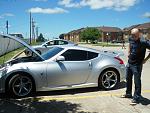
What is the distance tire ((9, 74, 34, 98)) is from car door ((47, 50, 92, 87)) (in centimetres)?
54

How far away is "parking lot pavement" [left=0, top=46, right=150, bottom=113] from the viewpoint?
22.1 ft

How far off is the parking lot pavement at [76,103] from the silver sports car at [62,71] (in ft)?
0.84

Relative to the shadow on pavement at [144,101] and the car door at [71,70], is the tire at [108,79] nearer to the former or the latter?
the car door at [71,70]

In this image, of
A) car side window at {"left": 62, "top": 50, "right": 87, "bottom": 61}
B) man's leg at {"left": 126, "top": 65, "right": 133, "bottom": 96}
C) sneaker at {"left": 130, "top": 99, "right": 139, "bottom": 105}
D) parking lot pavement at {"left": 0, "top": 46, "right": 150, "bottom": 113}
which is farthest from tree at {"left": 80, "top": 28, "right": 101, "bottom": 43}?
sneaker at {"left": 130, "top": 99, "right": 139, "bottom": 105}

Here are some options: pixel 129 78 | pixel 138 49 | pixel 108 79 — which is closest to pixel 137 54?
pixel 138 49

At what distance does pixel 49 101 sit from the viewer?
7.57 metres

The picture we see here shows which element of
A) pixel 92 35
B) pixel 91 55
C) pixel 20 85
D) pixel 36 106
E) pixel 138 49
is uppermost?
pixel 92 35

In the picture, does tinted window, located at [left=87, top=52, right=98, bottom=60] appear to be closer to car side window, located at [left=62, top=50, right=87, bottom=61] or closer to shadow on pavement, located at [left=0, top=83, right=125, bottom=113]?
car side window, located at [left=62, top=50, right=87, bottom=61]

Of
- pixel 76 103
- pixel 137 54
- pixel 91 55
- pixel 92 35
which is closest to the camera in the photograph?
pixel 137 54

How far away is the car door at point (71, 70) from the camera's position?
8102 millimetres

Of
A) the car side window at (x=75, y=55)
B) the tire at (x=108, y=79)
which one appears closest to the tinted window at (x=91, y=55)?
the car side window at (x=75, y=55)

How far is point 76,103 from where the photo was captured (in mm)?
7309

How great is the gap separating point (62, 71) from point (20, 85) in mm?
1173

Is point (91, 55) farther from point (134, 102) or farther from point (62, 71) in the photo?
point (134, 102)
